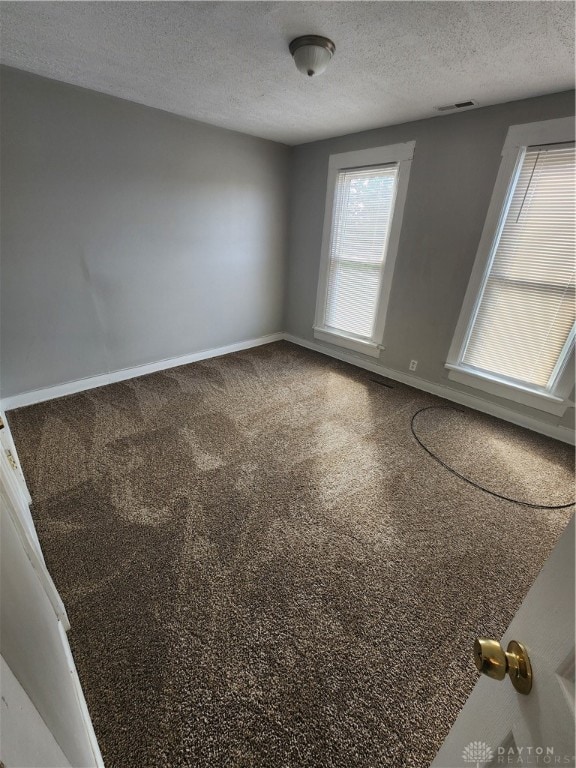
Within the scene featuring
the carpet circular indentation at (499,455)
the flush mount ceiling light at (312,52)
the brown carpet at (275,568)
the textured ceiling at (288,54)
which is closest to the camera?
the brown carpet at (275,568)

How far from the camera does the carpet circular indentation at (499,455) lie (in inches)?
78.0

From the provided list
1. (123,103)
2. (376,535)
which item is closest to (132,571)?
(376,535)

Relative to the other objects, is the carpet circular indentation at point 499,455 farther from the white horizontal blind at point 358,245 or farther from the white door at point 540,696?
the white door at point 540,696

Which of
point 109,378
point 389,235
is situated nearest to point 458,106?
point 389,235

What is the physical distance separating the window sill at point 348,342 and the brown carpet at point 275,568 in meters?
1.03

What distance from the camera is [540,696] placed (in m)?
0.40

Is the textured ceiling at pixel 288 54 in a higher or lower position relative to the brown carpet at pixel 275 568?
higher

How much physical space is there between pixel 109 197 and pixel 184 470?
7.39ft

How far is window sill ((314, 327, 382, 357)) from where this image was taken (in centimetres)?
345

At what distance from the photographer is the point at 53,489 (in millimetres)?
1809

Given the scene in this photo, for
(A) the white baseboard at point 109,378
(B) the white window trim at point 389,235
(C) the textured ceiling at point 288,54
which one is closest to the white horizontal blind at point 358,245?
(B) the white window trim at point 389,235

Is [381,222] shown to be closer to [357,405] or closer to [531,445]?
[357,405]

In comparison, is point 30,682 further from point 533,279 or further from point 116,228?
point 533,279

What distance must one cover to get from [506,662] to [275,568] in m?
1.15
